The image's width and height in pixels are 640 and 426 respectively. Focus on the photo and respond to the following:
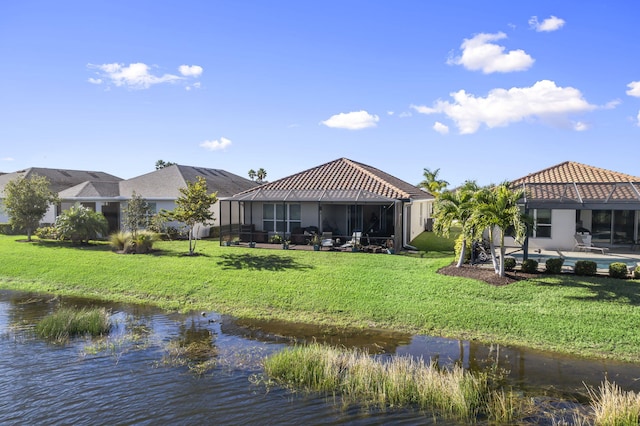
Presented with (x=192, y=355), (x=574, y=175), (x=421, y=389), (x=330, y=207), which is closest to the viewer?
(x=421, y=389)

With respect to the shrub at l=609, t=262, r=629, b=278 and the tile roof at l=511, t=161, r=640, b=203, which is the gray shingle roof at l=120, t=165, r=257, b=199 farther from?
the shrub at l=609, t=262, r=629, b=278

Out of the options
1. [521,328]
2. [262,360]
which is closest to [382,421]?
[262,360]

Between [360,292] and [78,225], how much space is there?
17.8m

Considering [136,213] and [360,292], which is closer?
[360,292]

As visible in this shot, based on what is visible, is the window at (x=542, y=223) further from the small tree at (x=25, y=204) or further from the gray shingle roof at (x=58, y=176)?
the gray shingle roof at (x=58, y=176)

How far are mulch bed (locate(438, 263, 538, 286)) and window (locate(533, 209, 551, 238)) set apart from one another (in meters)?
5.75

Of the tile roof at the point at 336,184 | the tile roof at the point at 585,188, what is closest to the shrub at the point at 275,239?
the tile roof at the point at 336,184

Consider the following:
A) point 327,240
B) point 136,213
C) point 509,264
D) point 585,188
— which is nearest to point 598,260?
point 585,188

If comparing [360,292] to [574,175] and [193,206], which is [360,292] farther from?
[574,175]

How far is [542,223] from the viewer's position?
2056 cm

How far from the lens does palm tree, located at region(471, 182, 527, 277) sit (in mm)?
13981

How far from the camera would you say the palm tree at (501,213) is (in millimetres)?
Result: 13981

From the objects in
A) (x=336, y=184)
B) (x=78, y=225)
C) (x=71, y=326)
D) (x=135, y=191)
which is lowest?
(x=71, y=326)

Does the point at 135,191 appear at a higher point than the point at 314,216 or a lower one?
higher
